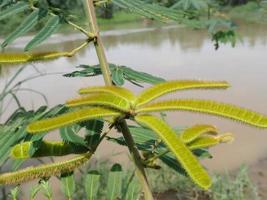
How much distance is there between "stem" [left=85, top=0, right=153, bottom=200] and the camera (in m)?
0.48

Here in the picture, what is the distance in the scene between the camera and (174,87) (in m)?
0.41

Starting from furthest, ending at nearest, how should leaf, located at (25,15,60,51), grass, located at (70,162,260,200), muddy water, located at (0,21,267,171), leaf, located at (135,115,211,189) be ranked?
muddy water, located at (0,21,267,171) < grass, located at (70,162,260,200) < leaf, located at (25,15,60,51) < leaf, located at (135,115,211,189)

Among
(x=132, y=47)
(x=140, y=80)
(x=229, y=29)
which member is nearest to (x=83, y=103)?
(x=140, y=80)

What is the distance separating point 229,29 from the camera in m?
1.41

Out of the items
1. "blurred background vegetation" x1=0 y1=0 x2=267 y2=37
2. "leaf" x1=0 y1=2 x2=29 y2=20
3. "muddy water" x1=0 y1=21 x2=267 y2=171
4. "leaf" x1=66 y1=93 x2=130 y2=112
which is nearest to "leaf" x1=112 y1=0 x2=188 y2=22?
"blurred background vegetation" x1=0 y1=0 x2=267 y2=37

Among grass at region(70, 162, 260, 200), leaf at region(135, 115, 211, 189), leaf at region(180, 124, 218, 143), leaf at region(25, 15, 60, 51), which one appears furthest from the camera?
grass at region(70, 162, 260, 200)

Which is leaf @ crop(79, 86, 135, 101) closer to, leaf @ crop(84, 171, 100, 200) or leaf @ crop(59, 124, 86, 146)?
leaf @ crop(59, 124, 86, 146)

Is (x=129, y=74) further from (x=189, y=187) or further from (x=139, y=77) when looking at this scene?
(x=189, y=187)

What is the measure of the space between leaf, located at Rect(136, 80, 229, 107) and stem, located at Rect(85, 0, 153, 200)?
67mm

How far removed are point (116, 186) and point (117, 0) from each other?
0.24 metres

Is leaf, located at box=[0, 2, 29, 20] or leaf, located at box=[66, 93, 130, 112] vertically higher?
leaf, located at box=[0, 2, 29, 20]

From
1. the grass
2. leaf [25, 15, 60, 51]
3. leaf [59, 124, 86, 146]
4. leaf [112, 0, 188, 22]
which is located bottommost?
leaf [59, 124, 86, 146]

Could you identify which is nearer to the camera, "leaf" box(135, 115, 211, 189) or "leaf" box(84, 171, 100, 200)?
"leaf" box(135, 115, 211, 189)

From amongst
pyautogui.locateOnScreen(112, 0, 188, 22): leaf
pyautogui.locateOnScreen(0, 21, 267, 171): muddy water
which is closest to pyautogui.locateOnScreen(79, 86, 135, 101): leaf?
pyautogui.locateOnScreen(112, 0, 188, 22): leaf
